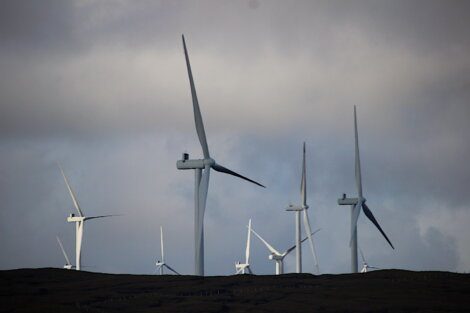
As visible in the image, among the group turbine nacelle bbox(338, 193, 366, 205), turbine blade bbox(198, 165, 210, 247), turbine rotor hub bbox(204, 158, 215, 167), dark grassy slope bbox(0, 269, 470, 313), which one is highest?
turbine nacelle bbox(338, 193, 366, 205)

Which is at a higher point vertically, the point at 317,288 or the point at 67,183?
the point at 67,183

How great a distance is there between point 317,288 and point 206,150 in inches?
1590

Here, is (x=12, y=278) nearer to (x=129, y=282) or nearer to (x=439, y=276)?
(x=129, y=282)

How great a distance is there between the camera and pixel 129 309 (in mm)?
155250

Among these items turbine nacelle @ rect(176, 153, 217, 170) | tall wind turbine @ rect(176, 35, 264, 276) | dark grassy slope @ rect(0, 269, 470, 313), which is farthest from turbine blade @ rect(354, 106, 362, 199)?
turbine nacelle @ rect(176, 153, 217, 170)

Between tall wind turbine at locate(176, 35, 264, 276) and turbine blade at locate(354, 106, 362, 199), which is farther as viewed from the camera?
turbine blade at locate(354, 106, 362, 199)

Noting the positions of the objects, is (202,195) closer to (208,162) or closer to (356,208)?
(208,162)

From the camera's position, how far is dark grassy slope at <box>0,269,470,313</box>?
154500 mm

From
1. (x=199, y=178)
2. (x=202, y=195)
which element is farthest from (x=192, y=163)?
(x=202, y=195)

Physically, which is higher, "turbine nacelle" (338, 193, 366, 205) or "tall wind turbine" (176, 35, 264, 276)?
"turbine nacelle" (338, 193, 366, 205)

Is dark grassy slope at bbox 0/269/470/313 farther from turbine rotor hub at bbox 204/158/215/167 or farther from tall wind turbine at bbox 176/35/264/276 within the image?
turbine rotor hub at bbox 204/158/215/167

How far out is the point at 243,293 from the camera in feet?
553

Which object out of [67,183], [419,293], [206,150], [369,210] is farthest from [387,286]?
[67,183]

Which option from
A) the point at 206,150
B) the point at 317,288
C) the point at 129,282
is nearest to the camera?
the point at 206,150
